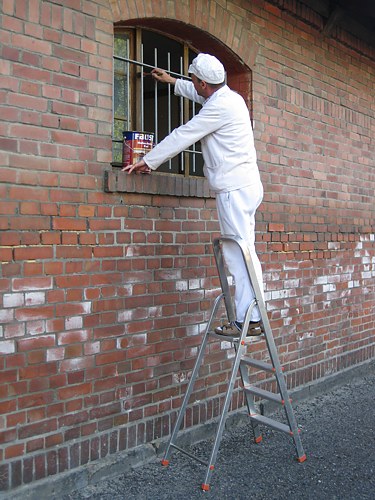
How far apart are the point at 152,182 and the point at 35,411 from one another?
176 centimetres

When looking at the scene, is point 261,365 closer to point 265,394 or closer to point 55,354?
point 265,394

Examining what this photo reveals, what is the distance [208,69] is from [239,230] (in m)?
1.10

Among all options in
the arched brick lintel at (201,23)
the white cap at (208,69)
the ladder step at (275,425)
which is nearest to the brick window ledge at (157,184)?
the white cap at (208,69)

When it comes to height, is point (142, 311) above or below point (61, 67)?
below

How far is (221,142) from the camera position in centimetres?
398

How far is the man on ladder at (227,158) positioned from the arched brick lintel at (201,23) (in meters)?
0.63

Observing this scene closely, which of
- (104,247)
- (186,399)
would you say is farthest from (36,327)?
(186,399)

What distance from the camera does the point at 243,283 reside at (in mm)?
3945

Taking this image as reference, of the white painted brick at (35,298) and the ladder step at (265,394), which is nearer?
the white painted brick at (35,298)

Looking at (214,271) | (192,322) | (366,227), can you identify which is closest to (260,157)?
(214,271)

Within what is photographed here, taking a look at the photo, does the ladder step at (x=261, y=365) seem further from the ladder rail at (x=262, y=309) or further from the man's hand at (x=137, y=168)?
the man's hand at (x=137, y=168)

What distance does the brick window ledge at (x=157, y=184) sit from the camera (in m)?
3.97

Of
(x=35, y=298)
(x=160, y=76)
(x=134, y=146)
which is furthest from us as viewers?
(x=160, y=76)

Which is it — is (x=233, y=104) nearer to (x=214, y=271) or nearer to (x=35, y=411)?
(x=214, y=271)
